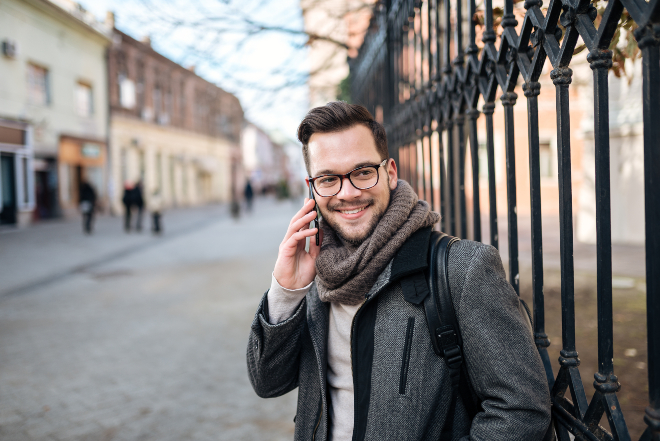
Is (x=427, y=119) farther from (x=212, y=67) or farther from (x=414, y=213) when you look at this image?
(x=212, y=67)

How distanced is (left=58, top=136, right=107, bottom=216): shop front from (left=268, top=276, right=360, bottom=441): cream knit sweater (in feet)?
67.4

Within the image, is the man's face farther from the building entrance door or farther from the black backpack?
the building entrance door

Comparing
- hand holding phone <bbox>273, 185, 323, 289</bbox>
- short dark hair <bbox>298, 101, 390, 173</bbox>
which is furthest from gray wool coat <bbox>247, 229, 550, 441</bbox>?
short dark hair <bbox>298, 101, 390, 173</bbox>

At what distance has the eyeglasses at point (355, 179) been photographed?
1763mm

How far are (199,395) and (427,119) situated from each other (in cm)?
292

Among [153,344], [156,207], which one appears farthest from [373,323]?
[156,207]

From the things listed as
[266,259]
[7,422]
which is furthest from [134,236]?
[7,422]

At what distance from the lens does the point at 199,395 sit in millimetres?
3965

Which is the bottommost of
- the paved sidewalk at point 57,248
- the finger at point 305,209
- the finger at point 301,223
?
the paved sidewalk at point 57,248

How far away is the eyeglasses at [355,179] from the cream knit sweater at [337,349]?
1.31 ft

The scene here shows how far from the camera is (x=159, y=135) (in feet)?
106

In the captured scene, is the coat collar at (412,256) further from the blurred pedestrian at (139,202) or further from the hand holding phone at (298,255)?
the blurred pedestrian at (139,202)

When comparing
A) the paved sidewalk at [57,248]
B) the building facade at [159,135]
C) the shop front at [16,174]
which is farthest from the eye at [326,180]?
the shop front at [16,174]

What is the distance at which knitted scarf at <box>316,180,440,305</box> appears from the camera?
1.60 m
